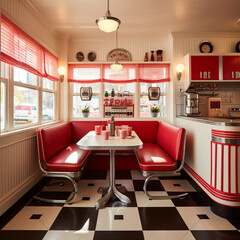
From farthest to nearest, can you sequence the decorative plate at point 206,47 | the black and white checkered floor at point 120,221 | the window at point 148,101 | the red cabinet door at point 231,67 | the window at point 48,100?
the window at point 148,101 → the decorative plate at point 206,47 → the red cabinet door at point 231,67 → the window at point 48,100 → the black and white checkered floor at point 120,221

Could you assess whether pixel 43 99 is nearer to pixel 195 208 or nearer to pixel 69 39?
pixel 69 39

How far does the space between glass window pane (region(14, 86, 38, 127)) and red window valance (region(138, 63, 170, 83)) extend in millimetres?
2255

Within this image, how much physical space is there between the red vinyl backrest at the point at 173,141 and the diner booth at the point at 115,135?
17 mm

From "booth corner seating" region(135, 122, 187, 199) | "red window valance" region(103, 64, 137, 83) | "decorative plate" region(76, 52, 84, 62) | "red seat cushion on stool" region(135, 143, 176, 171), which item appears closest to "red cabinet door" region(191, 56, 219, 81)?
"red window valance" region(103, 64, 137, 83)

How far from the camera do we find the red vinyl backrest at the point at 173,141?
106 inches

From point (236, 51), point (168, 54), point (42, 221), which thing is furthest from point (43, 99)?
point (236, 51)

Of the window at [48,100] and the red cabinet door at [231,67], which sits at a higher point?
the red cabinet door at [231,67]

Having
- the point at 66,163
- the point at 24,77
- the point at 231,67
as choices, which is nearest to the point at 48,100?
the point at 24,77

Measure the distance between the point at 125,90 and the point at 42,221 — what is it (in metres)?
3.10

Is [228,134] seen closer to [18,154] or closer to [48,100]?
[18,154]

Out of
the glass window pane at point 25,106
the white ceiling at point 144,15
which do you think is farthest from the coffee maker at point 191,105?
the glass window pane at point 25,106

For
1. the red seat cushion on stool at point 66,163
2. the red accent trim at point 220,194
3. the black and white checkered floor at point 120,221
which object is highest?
the red seat cushion on stool at point 66,163

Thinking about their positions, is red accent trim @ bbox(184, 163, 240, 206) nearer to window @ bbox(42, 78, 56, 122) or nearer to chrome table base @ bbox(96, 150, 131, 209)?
chrome table base @ bbox(96, 150, 131, 209)

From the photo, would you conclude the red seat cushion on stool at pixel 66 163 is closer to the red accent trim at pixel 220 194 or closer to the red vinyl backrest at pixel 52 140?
the red vinyl backrest at pixel 52 140
